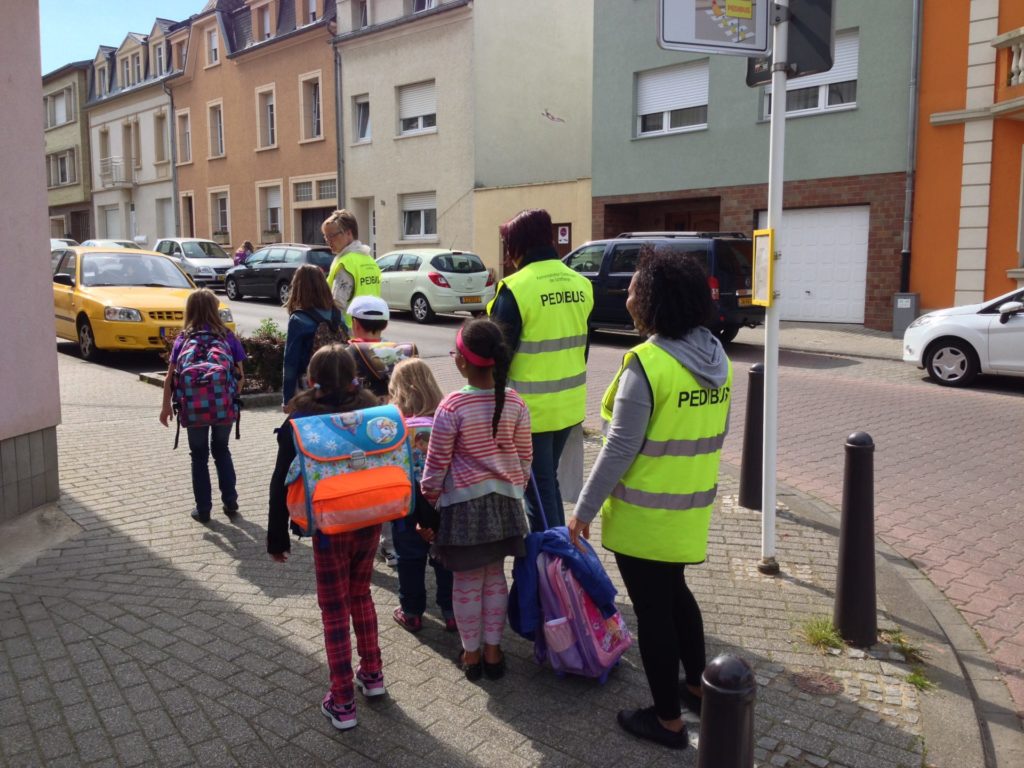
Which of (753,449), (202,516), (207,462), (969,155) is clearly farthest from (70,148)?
(753,449)

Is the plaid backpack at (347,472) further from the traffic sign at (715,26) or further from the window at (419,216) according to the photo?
the window at (419,216)

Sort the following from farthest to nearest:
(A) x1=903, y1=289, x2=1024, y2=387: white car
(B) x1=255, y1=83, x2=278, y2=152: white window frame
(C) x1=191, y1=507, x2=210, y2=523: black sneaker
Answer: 1. (B) x1=255, y1=83, x2=278, y2=152: white window frame
2. (A) x1=903, y1=289, x2=1024, y2=387: white car
3. (C) x1=191, y1=507, x2=210, y2=523: black sneaker

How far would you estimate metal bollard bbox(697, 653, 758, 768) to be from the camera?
200 centimetres

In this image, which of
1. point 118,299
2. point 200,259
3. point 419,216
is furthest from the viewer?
point 419,216

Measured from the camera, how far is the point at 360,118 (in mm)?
28906

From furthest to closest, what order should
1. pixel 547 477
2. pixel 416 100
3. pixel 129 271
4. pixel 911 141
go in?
pixel 416 100
pixel 911 141
pixel 129 271
pixel 547 477

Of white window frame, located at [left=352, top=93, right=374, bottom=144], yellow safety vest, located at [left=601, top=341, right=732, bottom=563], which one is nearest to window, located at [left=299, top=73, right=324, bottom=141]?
white window frame, located at [left=352, top=93, right=374, bottom=144]

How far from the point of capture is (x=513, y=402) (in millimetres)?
3629

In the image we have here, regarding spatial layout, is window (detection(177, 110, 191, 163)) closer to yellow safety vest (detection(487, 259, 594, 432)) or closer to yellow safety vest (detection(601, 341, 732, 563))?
yellow safety vest (detection(487, 259, 594, 432))

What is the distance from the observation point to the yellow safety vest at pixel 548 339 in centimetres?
428

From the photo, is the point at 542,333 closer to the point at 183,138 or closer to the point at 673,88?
the point at 673,88

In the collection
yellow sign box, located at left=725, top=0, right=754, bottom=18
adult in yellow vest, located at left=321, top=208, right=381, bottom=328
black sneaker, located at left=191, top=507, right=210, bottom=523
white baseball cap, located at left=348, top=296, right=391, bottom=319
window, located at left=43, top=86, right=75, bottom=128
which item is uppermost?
window, located at left=43, top=86, right=75, bottom=128

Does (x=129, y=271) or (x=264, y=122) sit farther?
(x=264, y=122)

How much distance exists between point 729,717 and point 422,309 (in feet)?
59.4
